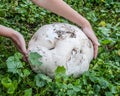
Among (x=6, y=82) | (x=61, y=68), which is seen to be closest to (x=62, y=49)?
(x=61, y=68)

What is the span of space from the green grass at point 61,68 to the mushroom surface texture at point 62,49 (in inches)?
3.5

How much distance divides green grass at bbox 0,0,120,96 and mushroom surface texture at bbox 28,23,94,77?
0.09 metres

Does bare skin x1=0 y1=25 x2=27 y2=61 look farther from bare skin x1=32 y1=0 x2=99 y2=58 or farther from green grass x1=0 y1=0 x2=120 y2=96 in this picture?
bare skin x1=32 y1=0 x2=99 y2=58

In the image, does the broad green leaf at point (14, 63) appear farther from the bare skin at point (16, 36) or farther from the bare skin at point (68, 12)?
the bare skin at point (68, 12)

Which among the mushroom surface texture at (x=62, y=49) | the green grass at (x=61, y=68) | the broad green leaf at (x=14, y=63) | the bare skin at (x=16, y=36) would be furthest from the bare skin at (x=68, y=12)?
the broad green leaf at (x=14, y=63)

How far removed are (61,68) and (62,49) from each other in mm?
200

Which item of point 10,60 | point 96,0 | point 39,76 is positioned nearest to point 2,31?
point 10,60

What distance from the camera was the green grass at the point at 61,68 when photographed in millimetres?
3156

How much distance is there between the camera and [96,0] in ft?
16.9

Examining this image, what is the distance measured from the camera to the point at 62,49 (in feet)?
10.8

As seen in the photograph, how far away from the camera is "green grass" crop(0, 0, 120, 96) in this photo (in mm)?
Answer: 3156

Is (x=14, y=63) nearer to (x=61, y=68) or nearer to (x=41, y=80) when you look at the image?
(x=41, y=80)

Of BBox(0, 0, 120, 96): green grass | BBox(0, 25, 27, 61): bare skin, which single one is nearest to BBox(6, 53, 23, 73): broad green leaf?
BBox(0, 0, 120, 96): green grass

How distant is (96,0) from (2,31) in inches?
83.3
